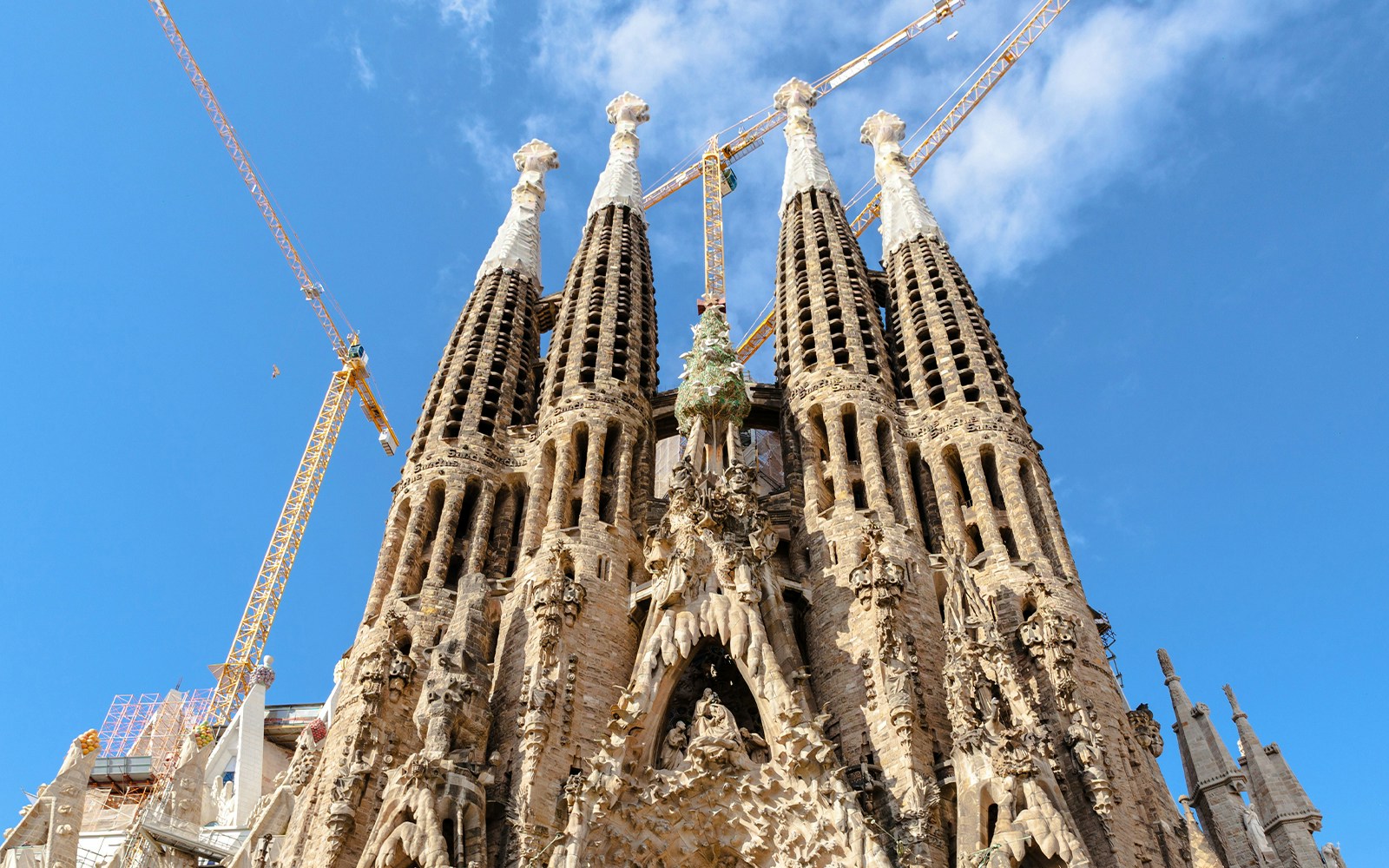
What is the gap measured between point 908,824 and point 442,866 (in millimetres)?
7159

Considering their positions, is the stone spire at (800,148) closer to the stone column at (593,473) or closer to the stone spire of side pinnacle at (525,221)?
the stone spire of side pinnacle at (525,221)

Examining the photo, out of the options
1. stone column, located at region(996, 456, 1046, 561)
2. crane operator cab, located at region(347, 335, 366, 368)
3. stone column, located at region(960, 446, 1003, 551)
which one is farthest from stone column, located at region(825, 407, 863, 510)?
crane operator cab, located at region(347, 335, 366, 368)

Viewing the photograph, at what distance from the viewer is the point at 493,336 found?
3061 centimetres

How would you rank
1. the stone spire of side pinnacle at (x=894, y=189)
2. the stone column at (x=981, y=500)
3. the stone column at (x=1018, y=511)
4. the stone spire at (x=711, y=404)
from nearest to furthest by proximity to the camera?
the stone column at (x=1018, y=511) → the stone column at (x=981, y=500) → the stone spire at (x=711, y=404) → the stone spire of side pinnacle at (x=894, y=189)

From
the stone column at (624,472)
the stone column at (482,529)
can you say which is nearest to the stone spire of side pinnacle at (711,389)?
the stone column at (624,472)

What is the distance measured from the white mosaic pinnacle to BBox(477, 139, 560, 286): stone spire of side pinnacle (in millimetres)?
1844

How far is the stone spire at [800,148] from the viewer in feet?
118

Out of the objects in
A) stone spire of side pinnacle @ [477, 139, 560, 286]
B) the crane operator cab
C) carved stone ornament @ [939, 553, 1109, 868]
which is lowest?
carved stone ornament @ [939, 553, 1109, 868]

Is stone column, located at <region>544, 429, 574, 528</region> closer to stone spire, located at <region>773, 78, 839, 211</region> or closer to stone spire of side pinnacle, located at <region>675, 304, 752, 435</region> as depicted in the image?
stone spire of side pinnacle, located at <region>675, 304, 752, 435</region>

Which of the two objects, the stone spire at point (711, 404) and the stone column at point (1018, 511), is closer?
the stone column at point (1018, 511)

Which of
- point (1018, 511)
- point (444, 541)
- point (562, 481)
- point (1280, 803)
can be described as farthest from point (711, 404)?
point (1280, 803)

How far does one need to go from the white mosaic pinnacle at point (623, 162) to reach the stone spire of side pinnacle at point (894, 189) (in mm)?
7640

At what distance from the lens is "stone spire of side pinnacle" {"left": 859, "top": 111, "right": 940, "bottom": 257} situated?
110 ft

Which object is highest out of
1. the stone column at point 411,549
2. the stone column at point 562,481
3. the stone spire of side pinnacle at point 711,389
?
the stone spire of side pinnacle at point 711,389
